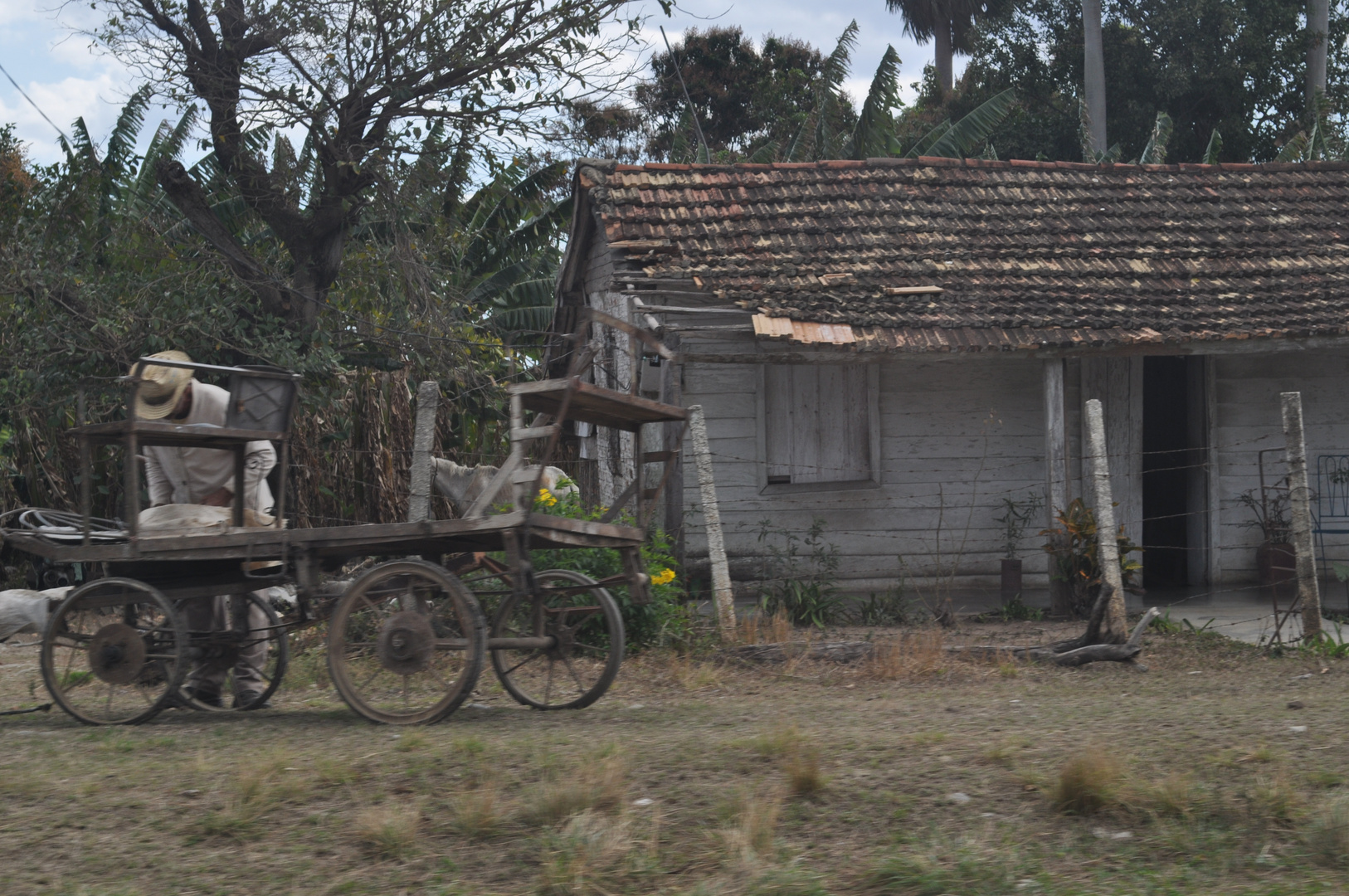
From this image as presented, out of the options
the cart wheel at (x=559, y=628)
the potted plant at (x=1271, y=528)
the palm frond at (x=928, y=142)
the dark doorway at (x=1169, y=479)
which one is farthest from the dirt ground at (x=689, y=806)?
the palm frond at (x=928, y=142)

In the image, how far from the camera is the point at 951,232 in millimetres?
11898

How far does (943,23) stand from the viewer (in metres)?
34.7

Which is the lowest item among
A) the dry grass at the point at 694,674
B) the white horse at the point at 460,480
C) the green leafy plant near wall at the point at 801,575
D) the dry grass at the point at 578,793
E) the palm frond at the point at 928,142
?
the dry grass at the point at 694,674

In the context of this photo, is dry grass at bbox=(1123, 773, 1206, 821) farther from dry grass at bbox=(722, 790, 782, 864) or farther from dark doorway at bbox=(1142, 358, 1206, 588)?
dark doorway at bbox=(1142, 358, 1206, 588)

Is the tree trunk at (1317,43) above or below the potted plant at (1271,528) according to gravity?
above

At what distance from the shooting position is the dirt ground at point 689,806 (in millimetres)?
3645

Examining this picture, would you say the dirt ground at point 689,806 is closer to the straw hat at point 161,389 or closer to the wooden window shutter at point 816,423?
the straw hat at point 161,389

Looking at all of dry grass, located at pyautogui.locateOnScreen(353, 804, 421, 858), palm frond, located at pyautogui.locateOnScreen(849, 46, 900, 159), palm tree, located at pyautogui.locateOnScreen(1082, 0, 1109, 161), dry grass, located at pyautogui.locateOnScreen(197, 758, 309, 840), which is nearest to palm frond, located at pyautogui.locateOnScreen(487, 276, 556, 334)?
palm frond, located at pyautogui.locateOnScreen(849, 46, 900, 159)

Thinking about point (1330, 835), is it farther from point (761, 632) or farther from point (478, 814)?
point (761, 632)

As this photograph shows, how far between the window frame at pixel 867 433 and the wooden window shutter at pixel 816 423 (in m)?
0.03

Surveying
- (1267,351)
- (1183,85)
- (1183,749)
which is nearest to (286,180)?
(1267,351)

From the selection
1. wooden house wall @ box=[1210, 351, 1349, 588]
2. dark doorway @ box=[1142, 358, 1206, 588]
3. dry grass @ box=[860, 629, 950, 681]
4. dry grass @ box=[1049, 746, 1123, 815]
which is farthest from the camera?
dark doorway @ box=[1142, 358, 1206, 588]

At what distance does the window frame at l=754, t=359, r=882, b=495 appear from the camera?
11117 mm

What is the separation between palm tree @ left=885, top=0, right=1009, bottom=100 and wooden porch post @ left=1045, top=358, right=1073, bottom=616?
24961 millimetres
